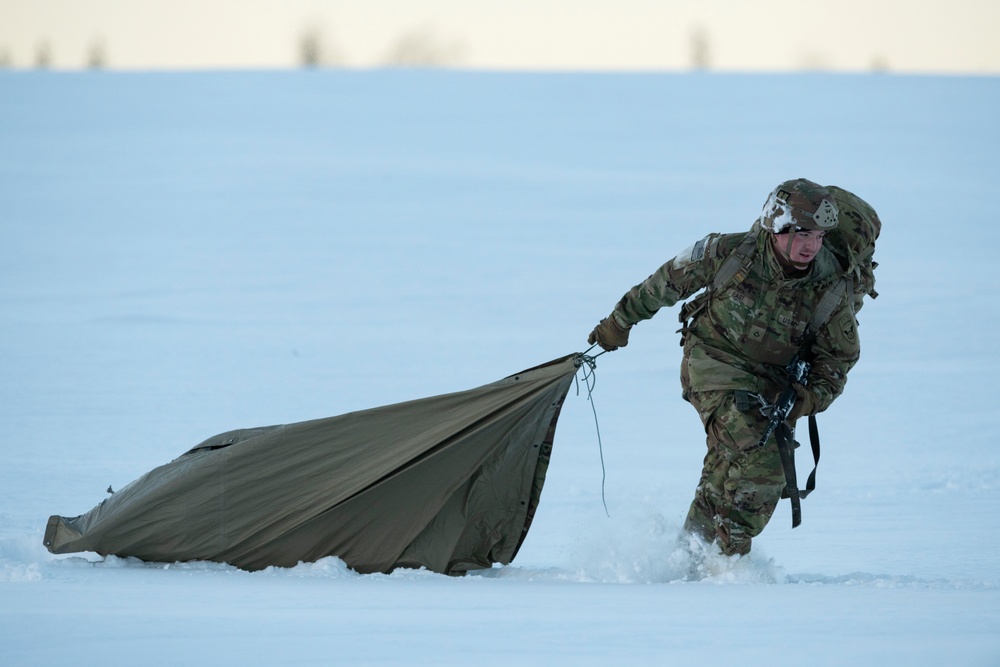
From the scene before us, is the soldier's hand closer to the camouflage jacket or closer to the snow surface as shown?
the camouflage jacket

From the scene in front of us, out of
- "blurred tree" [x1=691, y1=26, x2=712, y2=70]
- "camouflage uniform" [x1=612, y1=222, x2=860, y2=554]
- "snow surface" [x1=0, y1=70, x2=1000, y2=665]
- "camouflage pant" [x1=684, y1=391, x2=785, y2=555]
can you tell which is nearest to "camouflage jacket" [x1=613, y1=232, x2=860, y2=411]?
"camouflage uniform" [x1=612, y1=222, x2=860, y2=554]

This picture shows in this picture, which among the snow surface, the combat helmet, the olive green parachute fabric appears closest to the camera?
the snow surface

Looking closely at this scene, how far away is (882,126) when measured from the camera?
63.7ft

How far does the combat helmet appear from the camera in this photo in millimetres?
4121

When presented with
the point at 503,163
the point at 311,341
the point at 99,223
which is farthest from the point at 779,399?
the point at 503,163

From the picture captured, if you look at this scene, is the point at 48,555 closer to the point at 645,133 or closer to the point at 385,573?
the point at 385,573

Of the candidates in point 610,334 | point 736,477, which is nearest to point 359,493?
point 610,334

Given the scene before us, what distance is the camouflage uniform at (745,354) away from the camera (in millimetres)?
4309

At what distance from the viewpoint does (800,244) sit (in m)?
4.14

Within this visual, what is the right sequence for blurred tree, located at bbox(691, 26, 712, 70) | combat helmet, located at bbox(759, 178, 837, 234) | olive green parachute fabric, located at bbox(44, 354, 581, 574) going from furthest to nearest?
blurred tree, located at bbox(691, 26, 712, 70)
olive green parachute fabric, located at bbox(44, 354, 581, 574)
combat helmet, located at bbox(759, 178, 837, 234)

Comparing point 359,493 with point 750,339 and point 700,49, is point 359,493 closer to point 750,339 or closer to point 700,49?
point 750,339

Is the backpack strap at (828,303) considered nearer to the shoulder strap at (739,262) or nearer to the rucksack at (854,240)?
the rucksack at (854,240)

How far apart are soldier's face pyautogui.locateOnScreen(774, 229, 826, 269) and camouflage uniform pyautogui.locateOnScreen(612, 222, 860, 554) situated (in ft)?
0.20

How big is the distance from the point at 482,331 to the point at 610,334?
233 inches
